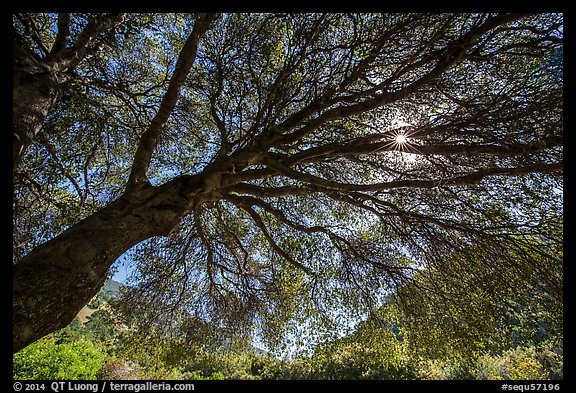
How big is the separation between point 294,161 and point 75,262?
4049 mm

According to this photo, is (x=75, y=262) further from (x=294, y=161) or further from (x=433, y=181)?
(x=433, y=181)

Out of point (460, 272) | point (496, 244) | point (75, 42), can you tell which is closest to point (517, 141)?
point (496, 244)

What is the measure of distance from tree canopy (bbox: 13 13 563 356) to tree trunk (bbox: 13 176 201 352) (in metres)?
0.02

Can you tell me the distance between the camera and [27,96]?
412 centimetres

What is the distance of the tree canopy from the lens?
183 inches

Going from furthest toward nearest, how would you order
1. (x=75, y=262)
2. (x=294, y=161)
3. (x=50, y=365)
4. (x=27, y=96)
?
(x=50, y=365)
(x=294, y=161)
(x=27, y=96)
(x=75, y=262)

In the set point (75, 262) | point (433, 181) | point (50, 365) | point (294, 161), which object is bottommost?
point (50, 365)

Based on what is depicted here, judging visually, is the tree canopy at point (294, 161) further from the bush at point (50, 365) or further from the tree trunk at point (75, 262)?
the bush at point (50, 365)

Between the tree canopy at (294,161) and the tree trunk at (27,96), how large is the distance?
0.03 meters

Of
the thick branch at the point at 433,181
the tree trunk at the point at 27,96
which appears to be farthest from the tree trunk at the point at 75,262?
the thick branch at the point at 433,181

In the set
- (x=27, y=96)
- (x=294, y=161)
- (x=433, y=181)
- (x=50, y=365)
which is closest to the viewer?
(x=27, y=96)

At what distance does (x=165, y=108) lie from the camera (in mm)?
5516

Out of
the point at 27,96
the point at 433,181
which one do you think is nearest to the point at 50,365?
the point at 27,96
